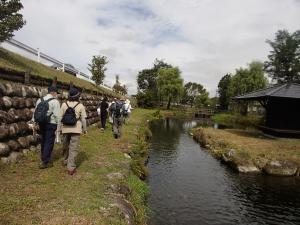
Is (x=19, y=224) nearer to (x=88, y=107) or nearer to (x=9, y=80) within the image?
(x=9, y=80)

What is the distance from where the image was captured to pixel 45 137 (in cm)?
960

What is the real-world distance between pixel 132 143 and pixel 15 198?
11483 mm

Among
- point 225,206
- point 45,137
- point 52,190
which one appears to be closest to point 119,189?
point 52,190

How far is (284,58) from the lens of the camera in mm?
69812

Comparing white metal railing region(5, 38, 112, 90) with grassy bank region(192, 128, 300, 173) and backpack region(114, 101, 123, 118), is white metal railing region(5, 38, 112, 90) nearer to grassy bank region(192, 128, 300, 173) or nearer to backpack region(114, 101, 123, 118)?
backpack region(114, 101, 123, 118)

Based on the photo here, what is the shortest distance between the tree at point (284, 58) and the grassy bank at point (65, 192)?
2598 inches

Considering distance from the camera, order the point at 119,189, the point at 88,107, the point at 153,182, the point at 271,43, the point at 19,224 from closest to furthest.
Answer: the point at 19,224
the point at 119,189
the point at 153,182
the point at 88,107
the point at 271,43

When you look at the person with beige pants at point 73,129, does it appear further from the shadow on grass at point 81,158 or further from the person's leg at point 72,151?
the shadow on grass at point 81,158

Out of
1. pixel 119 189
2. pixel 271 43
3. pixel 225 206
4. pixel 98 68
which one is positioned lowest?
pixel 225 206

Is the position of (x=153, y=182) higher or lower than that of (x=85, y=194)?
lower

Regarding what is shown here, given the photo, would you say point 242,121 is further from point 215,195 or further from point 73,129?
point 73,129

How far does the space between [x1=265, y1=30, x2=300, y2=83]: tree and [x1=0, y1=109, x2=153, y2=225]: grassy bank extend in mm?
65982

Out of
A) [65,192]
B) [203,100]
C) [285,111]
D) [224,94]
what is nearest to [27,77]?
[65,192]

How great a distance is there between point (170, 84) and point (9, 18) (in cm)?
6380
